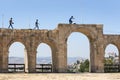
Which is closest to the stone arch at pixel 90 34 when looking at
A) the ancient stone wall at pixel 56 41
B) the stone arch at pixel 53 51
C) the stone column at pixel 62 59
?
the ancient stone wall at pixel 56 41

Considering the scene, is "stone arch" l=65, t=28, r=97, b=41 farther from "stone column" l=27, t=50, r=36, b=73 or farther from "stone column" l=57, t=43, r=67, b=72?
"stone column" l=27, t=50, r=36, b=73

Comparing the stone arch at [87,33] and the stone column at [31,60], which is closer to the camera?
the stone column at [31,60]

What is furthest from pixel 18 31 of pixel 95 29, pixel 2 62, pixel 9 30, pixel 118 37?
pixel 118 37

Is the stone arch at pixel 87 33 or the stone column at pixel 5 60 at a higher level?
the stone arch at pixel 87 33

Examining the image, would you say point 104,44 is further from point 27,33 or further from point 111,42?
point 27,33

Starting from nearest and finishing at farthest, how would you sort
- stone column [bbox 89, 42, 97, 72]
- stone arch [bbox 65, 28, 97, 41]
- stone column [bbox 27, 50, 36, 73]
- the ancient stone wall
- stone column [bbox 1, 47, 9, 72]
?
stone column [bbox 1, 47, 9, 72] < the ancient stone wall < stone column [bbox 27, 50, 36, 73] < stone arch [bbox 65, 28, 97, 41] < stone column [bbox 89, 42, 97, 72]

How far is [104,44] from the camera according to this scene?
51.3m

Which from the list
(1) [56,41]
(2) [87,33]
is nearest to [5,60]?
(1) [56,41]

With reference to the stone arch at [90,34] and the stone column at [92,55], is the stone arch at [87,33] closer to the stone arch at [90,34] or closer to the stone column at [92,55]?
the stone arch at [90,34]

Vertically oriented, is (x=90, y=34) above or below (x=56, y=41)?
above

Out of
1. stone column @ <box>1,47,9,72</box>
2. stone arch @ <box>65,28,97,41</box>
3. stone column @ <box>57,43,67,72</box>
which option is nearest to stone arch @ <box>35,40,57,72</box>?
stone column @ <box>57,43,67,72</box>

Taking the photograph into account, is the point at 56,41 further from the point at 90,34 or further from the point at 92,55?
the point at 92,55

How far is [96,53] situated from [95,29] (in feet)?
11.0

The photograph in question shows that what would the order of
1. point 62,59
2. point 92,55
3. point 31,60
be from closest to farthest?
point 31,60, point 62,59, point 92,55
